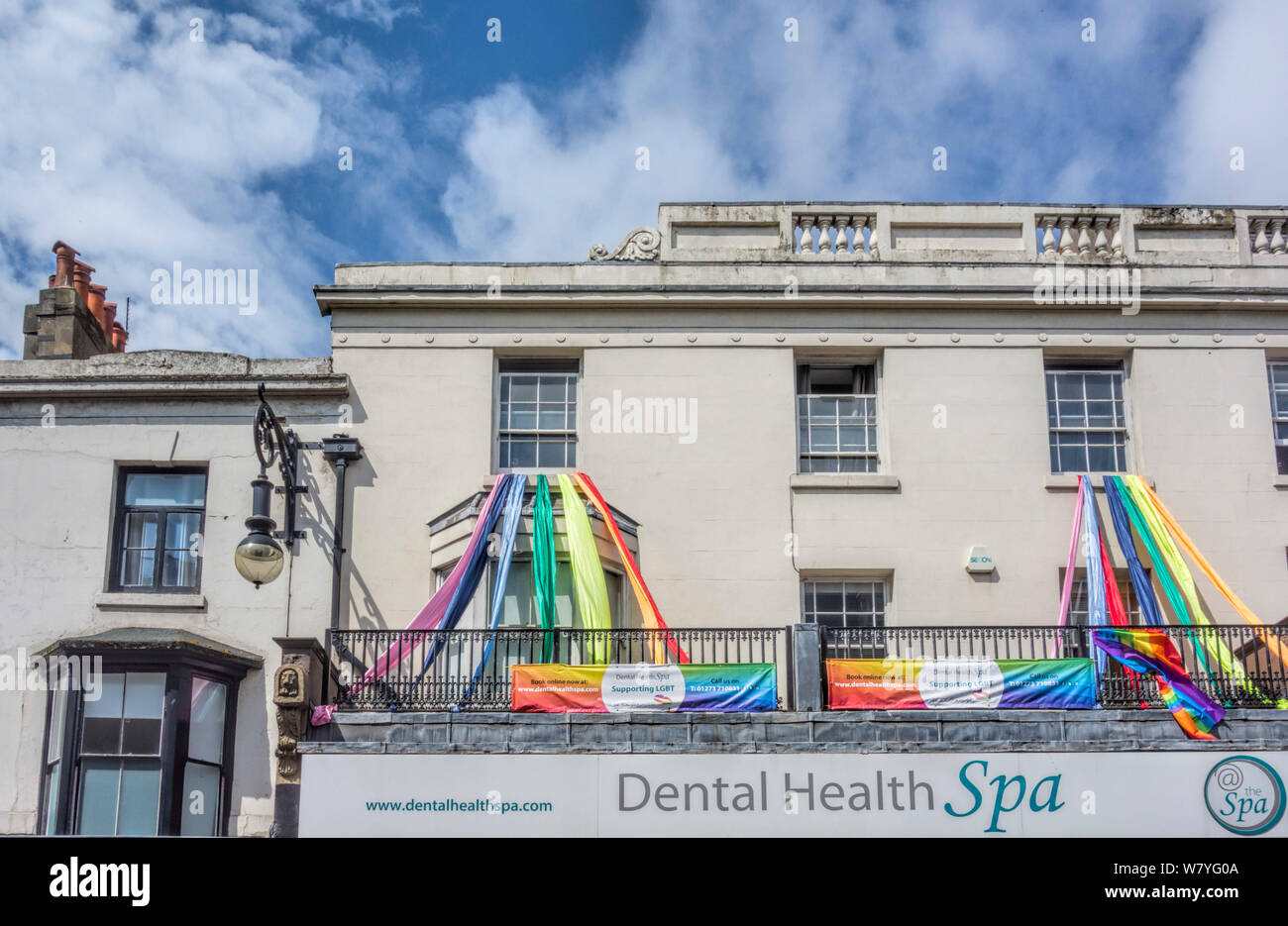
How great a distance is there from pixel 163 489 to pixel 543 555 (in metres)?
5.24

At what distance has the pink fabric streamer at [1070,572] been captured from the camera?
17.6 m

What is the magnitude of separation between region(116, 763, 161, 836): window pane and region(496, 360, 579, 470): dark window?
574 centimetres

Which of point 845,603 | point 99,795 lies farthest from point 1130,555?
point 99,795

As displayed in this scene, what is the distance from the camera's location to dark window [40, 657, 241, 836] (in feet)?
54.2

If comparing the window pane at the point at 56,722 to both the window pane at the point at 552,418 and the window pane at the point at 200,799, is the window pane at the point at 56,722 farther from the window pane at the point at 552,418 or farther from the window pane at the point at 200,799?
the window pane at the point at 552,418

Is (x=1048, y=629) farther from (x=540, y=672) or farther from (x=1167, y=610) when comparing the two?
(x=540, y=672)

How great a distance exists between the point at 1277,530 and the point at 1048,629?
3.50m

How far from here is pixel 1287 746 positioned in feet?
51.9

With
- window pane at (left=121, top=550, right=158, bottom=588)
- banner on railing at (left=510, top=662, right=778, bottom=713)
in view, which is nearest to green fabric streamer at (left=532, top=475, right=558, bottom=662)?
banner on railing at (left=510, top=662, right=778, bottom=713)

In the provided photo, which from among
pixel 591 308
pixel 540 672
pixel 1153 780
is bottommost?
pixel 1153 780

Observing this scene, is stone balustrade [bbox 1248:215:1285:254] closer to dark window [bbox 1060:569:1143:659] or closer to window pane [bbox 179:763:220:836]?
dark window [bbox 1060:569:1143:659]

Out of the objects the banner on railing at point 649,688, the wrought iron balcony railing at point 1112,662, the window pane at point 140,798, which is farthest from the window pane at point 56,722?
the wrought iron balcony railing at point 1112,662
